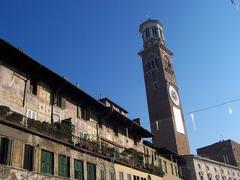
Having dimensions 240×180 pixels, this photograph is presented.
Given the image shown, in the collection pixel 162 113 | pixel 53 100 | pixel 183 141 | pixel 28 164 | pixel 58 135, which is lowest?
pixel 28 164

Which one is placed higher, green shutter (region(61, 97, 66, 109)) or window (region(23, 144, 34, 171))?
green shutter (region(61, 97, 66, 109))

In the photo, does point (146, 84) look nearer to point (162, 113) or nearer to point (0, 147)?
point (162, 113)

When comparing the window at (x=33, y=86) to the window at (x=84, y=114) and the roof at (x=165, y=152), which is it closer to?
the window at (x=84, y=114)

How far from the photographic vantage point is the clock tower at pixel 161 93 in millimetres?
69312

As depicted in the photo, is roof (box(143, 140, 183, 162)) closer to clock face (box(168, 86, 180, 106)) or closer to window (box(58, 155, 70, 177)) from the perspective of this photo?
window (box(58, 155, 70, 177))

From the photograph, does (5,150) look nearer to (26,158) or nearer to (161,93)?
(26,158)

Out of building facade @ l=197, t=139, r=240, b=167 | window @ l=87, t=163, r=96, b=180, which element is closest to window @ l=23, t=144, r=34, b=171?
window @ l=87, t=163, r=96, b=180

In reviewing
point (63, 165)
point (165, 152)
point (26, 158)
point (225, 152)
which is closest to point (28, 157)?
point (26, 158)

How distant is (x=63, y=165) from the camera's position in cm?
2566

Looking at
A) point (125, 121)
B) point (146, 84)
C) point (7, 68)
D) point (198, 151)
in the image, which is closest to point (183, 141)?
point (146, 84)

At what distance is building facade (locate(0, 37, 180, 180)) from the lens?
21922 millimetres

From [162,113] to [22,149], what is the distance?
51.8 metres

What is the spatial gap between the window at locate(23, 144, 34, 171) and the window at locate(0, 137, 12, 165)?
144 cm

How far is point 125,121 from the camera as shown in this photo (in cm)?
3869
